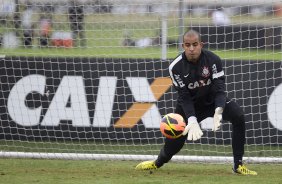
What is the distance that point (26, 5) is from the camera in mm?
10352

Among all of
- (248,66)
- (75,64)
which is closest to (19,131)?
(75,64)

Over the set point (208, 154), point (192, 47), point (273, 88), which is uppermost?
point (192, 47)

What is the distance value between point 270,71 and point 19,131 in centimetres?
402

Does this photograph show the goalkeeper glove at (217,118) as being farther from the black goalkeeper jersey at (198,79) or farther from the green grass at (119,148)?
the green grass at (119,148)

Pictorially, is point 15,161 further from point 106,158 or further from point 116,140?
point 116,140

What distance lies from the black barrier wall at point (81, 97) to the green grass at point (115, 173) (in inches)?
52.2

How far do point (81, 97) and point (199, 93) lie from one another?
3.02m

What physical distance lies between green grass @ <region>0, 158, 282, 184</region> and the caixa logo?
1.35 metres

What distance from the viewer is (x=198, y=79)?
7844mm

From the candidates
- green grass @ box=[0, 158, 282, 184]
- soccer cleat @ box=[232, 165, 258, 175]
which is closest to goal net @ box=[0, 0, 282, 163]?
green grass @ box=[0, 158, 282, 184]

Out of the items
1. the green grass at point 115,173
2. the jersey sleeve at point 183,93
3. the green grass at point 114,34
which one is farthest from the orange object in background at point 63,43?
the jersey sleeve at point 183,93

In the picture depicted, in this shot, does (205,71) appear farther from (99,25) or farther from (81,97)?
(99,25)

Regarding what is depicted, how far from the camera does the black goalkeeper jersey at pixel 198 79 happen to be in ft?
25.5

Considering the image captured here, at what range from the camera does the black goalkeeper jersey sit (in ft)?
25.5
